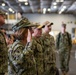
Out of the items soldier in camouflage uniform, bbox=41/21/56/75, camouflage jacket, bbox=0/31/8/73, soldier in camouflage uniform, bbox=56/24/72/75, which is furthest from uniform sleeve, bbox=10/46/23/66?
soldier in camouflage uniform, bbox=56/24/72/75

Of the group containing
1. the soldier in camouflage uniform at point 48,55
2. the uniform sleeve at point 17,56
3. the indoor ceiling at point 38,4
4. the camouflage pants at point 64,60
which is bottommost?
the camouflage pants at point 64,60

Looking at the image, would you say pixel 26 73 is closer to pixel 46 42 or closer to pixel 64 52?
pixel 46 42

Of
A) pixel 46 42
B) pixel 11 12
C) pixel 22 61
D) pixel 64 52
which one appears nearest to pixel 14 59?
pixel 22 61

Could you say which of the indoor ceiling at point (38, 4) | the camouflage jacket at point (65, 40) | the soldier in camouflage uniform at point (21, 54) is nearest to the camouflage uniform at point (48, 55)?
the soldier in camouflage uniform at point (21, 54)

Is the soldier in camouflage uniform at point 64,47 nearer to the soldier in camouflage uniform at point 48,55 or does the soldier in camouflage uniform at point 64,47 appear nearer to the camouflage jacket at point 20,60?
the soldier in camouflage uniform at point 48,55

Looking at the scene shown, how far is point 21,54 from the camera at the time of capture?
9.20ft

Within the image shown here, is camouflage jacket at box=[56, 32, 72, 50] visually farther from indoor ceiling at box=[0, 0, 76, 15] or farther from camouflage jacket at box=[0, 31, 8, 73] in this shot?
indoor ceiling at box=[0, 0, 76, 15]

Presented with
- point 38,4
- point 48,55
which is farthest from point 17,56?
point 38,4

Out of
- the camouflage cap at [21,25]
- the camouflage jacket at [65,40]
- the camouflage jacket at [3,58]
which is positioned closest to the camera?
the camouflage cap at [21,25]

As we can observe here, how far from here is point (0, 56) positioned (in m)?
3.17

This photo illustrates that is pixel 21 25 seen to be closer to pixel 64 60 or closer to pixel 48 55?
pixel 48 55

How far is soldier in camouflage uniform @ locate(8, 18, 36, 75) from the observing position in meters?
2.82

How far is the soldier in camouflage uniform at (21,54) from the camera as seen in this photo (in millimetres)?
2820

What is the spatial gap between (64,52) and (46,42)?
2918 mm
